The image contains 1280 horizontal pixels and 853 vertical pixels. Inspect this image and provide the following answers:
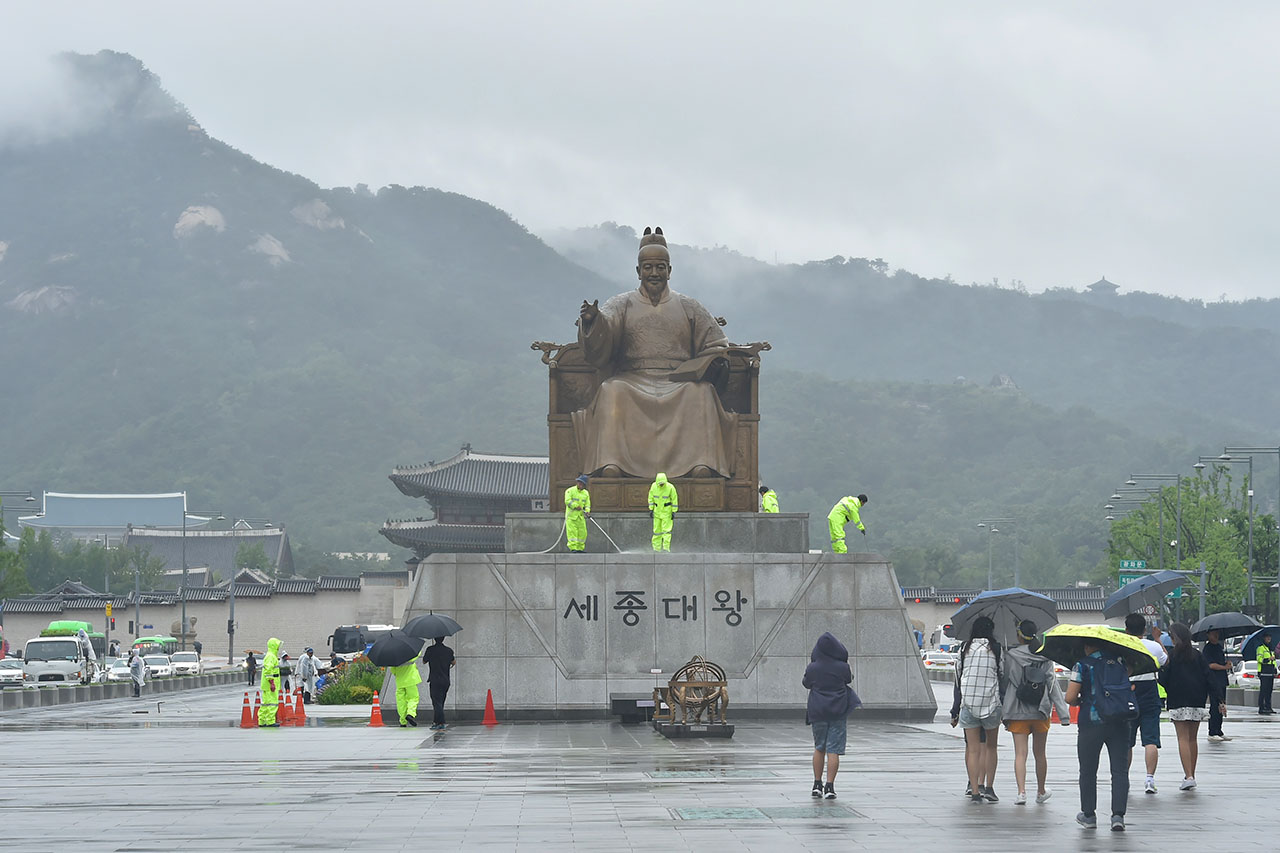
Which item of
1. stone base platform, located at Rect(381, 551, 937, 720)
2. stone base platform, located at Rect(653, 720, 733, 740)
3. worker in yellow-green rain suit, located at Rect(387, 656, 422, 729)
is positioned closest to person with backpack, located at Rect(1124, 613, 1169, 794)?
stone base platform, located at Rect(653, 720, 733, 740)

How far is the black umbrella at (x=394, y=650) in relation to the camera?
18.7 meters

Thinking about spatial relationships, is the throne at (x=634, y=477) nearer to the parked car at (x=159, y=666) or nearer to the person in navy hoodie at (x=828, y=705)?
the person in navy hoodie at (x=828, y=705)

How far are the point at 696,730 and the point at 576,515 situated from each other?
14.5ft

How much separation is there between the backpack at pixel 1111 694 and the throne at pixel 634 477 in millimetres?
11569

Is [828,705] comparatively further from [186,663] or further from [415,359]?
[415,359]

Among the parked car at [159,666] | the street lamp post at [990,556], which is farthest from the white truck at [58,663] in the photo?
the street lamp post at [990,556]

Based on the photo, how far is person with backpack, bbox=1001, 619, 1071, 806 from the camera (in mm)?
11273

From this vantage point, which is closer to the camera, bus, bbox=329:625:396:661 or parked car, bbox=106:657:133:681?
parked car, bbox=106:657:133:681

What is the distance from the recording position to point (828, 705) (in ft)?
38.4

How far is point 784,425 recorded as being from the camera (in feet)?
366

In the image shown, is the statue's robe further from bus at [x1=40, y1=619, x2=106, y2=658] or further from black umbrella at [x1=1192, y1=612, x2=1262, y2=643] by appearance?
bus at [x1=40, y1=619, x2=106, y2=658]

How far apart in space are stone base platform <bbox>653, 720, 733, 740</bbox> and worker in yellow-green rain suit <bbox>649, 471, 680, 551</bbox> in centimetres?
391

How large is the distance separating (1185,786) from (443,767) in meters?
5.85

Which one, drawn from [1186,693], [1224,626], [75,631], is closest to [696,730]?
[1224,626]
